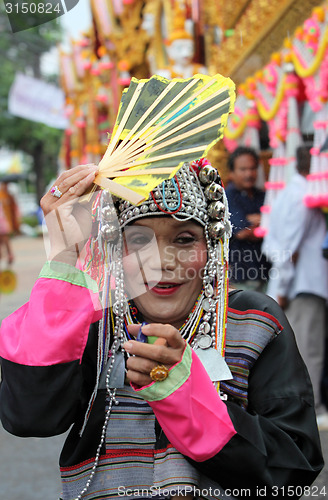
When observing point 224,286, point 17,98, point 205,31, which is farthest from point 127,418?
point 17,98

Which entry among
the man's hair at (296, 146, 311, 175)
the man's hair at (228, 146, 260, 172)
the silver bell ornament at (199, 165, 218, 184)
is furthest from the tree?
the silver bell ornament at (199, 165, 218, 184)

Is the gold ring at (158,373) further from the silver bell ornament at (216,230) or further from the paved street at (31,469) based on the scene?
the paved street at (31,469)

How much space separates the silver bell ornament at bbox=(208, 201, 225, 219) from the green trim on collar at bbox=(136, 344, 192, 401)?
0.43 meters

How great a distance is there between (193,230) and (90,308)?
0.32 meters

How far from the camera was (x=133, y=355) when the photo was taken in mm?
1209

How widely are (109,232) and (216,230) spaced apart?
265mm

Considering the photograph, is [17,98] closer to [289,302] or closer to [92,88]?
[92,88]

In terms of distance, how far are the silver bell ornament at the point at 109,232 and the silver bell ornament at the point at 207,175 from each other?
0.26 metres

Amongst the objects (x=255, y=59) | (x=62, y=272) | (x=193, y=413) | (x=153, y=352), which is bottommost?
(x=193, y=413)

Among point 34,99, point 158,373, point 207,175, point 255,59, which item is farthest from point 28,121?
point 158,373

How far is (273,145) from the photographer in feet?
14.3

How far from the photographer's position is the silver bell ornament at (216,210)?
134 cm

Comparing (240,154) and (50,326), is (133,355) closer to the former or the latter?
(50,326)

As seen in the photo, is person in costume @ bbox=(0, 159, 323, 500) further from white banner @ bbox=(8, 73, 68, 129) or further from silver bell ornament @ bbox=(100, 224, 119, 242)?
white banner @ bbox=(8, 73, 68, 129)
